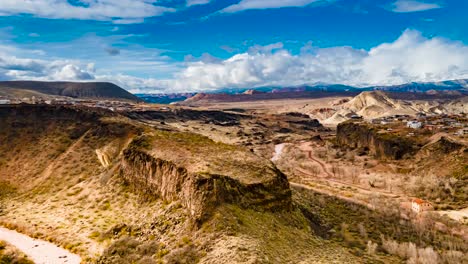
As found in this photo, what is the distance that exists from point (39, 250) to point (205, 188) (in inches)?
684

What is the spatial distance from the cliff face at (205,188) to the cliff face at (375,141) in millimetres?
77083

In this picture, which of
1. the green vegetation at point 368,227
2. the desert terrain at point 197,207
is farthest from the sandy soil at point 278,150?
the green vegetation at point 368,227

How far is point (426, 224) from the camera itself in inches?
1606

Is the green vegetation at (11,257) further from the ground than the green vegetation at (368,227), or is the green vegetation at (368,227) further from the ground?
the green vegetation at (11,257)

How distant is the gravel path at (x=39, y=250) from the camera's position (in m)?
30.9

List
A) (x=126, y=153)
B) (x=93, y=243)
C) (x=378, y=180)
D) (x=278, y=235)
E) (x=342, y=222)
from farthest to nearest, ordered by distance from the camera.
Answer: (x=378, y=180) < (x=126, y=153) < (x=342, y=222) < (x=93, y=243) < (x=278, y=235)

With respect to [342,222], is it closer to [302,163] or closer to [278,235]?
[278,235]

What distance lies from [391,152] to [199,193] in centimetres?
8789

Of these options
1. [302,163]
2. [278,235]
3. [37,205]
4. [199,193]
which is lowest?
[302,163]

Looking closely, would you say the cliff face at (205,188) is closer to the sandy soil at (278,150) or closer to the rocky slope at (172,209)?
the rocky slope at (172,209)

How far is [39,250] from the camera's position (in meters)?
33.4

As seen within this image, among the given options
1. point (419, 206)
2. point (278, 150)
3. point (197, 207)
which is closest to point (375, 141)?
point (278, 150)

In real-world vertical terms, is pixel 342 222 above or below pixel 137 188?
below

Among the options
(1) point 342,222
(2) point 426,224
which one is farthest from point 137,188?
(2) point 426,224
